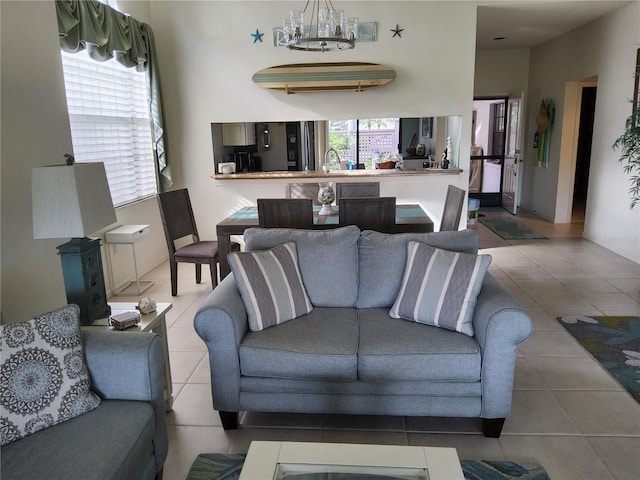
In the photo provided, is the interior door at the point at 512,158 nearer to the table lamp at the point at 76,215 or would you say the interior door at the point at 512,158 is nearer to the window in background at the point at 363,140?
the window in background at the point at 363,140

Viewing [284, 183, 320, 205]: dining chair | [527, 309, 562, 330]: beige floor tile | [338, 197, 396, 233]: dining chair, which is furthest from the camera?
[284, 183, 320, 205]: dining chair

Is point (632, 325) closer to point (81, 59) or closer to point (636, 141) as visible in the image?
point (636, 141)

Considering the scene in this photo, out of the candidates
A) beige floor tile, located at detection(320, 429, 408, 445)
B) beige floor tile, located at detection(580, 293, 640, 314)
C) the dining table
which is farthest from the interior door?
beige floor tile, located at detection(320, 429, 408, 445)

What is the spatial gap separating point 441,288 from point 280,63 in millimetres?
3803

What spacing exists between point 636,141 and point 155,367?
4197 mm

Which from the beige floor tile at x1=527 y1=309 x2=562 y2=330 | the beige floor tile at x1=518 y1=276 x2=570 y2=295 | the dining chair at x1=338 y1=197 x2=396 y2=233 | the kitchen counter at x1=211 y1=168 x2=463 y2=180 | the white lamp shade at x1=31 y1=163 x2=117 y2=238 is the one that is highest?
the white lamp shade at x1=31 y1=163 x2=117 y2=238

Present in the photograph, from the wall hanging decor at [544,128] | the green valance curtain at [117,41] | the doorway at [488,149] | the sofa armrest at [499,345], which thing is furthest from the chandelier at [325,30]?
the doorway at [488,149]

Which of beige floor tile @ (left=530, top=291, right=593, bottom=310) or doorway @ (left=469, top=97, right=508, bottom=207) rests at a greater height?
doorway @ (left=469, top=97, right=508, bottom=207)

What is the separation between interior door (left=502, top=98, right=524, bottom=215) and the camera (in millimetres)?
7758

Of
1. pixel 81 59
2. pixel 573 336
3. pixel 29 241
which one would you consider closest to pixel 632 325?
pixel 573 336

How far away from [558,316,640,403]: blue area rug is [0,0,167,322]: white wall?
3.35 meters

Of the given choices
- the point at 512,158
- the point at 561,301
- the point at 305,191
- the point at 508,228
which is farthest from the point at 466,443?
the point at 512,158

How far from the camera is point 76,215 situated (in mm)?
2008

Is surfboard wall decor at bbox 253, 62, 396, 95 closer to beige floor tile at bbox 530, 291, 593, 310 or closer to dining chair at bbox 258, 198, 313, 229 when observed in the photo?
dining chair at bbox 258, 198, 313, 229
